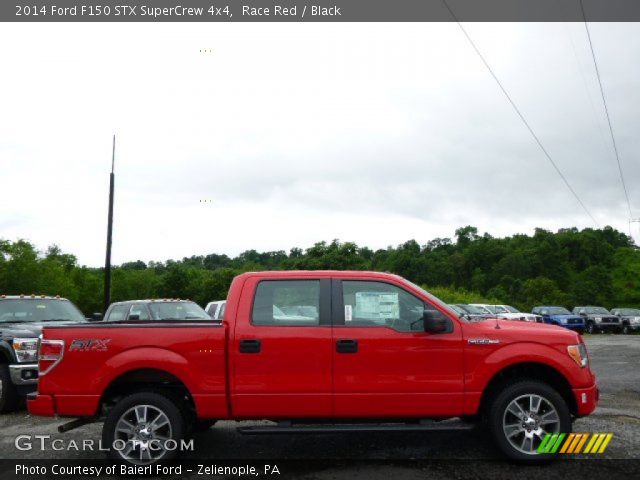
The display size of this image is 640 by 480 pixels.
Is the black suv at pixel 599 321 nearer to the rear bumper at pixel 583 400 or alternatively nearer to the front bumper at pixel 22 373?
the rear bumper at pixel 583 400

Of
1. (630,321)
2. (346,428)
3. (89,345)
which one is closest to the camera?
(346,428)

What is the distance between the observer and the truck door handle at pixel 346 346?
585 cm

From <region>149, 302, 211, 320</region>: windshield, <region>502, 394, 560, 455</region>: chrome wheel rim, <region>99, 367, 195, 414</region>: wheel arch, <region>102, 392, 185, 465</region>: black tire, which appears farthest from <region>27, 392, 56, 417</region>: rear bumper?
<region>149, 302, 211, 320</region>: windshield

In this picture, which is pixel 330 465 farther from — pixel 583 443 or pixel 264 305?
pixel 583 443

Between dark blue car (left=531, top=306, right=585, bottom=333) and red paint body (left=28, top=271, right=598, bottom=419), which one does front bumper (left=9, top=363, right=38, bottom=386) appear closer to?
red paint body (left=28, top=271, right=598, bottom=419)

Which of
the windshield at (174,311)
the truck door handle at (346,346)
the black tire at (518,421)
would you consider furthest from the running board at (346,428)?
the windshield at (174,311)

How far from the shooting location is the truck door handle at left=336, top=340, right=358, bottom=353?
5.85m

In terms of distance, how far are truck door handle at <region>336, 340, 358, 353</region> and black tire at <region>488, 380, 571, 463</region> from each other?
4.81ft

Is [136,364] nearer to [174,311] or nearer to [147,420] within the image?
[147,420]

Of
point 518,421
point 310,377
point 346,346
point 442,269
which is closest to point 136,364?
point 310,377

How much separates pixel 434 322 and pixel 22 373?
641cm

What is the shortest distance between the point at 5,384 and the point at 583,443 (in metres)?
7.98

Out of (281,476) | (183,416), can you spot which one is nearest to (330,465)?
(281,476)

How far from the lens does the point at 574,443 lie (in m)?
6.26
